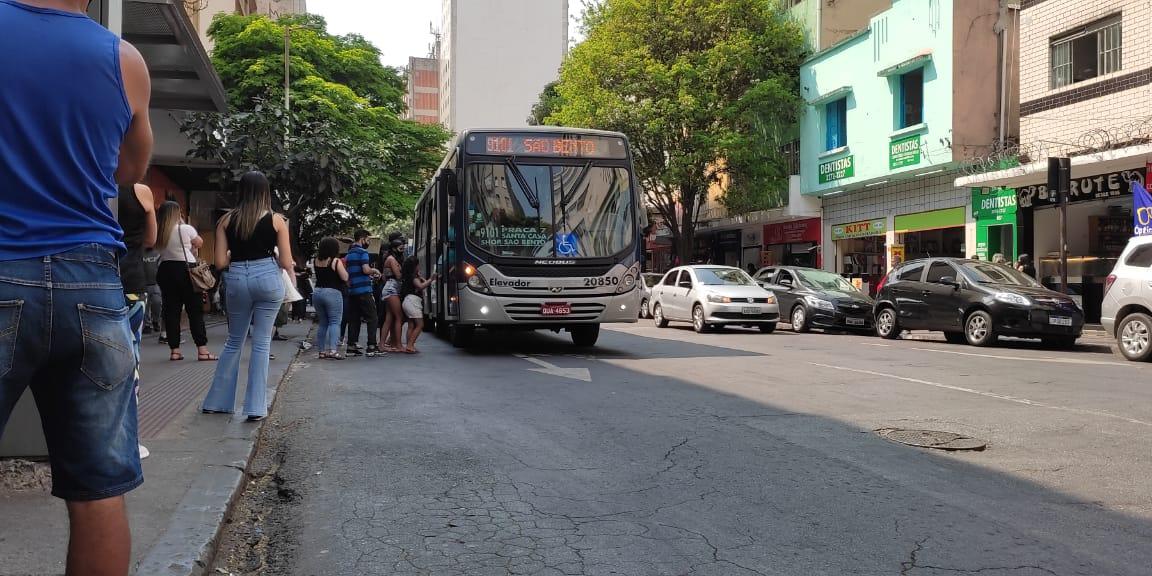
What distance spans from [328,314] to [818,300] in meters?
11.3

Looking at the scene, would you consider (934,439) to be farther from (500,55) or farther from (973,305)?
(500,55)

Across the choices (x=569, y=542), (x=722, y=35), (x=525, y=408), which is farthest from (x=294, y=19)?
(x=569, y=542)

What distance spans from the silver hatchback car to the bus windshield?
6781 mm

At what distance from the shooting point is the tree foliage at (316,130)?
18328mm

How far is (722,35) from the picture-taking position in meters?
30.0

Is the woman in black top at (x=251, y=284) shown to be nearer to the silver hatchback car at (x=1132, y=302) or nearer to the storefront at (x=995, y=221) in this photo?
the silver hatchback car at (x=1132, y=302)

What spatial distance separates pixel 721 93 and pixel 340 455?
25.9 meters

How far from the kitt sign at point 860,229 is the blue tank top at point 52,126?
2613 centimetres

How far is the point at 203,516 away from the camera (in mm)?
3934

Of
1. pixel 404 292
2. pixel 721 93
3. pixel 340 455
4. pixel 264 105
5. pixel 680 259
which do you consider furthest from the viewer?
pixel 680 259

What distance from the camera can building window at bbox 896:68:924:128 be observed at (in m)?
24.0

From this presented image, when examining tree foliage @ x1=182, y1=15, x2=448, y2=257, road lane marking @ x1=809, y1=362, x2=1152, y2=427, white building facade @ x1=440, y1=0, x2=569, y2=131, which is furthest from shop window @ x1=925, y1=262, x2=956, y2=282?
white building facade @ x1=440, y1=0, x2=569, y2=131

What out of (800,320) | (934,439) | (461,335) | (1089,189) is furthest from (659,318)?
(934,439)

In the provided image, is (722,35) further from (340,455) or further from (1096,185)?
(340,455)
